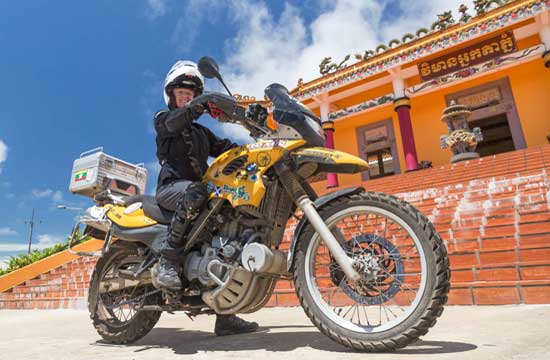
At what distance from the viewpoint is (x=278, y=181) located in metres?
2.08

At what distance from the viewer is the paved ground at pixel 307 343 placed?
5.22 ft

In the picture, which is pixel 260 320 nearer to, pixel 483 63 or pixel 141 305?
pixel 141 305

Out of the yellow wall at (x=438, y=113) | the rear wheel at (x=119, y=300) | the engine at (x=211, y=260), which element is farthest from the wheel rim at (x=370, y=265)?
the yellow wall at (x=438, y=113)

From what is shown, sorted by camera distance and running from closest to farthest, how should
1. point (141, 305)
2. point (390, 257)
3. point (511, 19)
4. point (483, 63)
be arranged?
point (390, 257), point (141, 305), point (511, 19), point (483, 63)

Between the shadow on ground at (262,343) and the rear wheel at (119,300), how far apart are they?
4.2 inches

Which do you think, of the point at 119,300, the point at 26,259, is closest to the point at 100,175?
the point at 26,259

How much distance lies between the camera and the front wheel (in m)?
1.59

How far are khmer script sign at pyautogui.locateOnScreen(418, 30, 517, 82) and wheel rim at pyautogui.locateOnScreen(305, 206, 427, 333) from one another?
1369 centimetres

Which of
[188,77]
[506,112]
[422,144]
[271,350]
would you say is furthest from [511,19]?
[271,350]

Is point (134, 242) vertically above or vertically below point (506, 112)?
below

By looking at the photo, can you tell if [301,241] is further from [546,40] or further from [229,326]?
[546,40]

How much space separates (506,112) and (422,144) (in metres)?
3.16

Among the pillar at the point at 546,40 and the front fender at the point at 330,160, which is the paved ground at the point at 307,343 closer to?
the front fender at the point at 330,160

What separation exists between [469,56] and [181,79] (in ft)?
44.8
